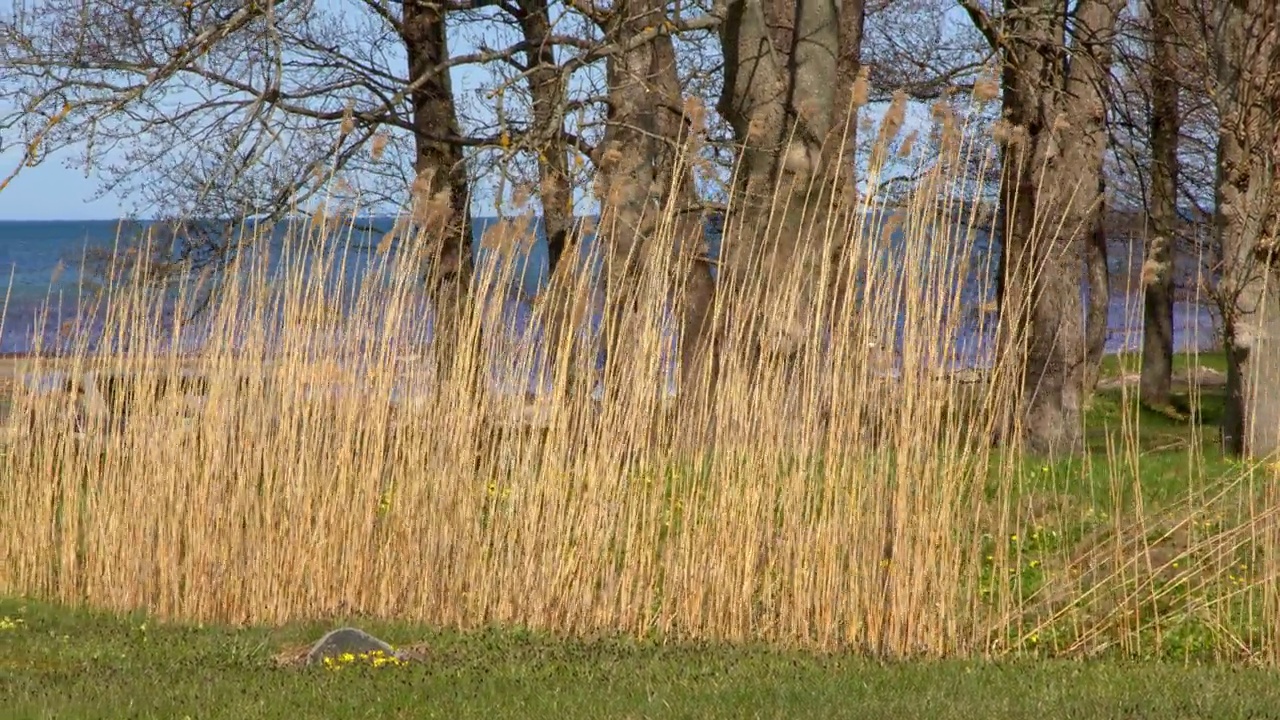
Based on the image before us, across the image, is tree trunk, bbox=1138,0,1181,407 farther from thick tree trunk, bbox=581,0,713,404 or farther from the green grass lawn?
the green grass lawn

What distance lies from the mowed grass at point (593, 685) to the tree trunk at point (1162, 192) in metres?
5.10

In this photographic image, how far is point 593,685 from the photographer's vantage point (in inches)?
201

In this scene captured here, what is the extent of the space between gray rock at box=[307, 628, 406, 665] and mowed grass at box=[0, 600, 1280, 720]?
156mm

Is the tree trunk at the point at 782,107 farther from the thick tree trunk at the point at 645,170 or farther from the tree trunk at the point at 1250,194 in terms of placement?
the tree trunk at the point at 1250,194

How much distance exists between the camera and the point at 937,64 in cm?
1683

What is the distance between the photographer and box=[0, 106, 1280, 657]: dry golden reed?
5996 millimetres

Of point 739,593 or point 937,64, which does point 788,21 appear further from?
point 937,64

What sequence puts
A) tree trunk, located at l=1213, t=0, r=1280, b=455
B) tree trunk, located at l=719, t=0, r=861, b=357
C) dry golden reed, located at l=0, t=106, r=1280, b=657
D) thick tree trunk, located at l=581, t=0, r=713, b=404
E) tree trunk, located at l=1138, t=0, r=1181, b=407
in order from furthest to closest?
tree trunk, located at l=1138, t=0, r=1181, b=407, tree trunk, located at l=1213, t=0, r=1280, b=455, tree trunk, located at l=719, t=0, r=861, b=357, thick tree trunk, located at l=581, t=0, r=713, b=404, dry golden reed, located at l=0, t=106, r=1280, b=657

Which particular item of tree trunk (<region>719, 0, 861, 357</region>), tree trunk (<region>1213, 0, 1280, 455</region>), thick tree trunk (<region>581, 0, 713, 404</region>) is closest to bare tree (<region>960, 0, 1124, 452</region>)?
tree trunk (<region>1213, 0, 1280, 455</region>)

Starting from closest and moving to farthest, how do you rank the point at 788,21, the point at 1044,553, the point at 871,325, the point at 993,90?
the point at 993,90 → the point at 871,325 → the point at 1044,553 → the point at 788,21

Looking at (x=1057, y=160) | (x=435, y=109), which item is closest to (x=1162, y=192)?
(x=1057, y=160)

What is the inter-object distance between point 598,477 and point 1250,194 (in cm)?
468

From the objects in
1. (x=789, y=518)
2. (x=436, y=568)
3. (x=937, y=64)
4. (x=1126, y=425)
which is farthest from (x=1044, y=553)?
(x=937, y=64)

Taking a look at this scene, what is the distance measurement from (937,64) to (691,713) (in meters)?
13.2
